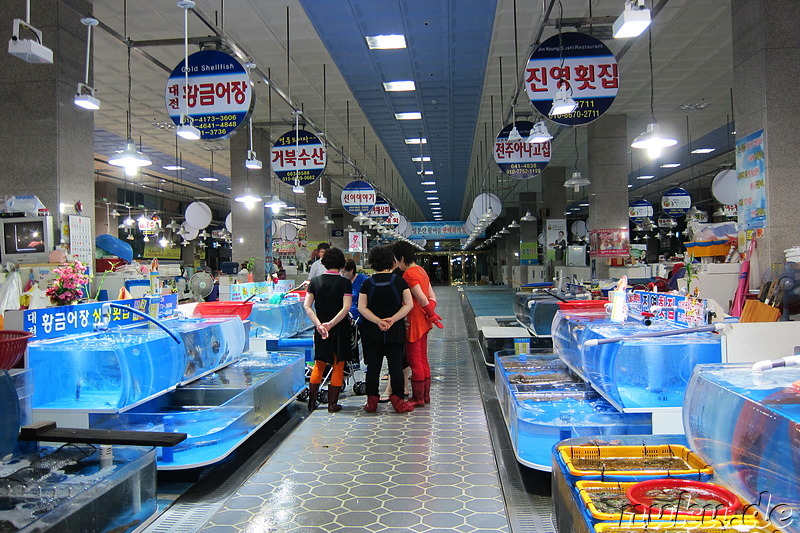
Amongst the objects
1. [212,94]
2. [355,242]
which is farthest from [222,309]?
[355,242]

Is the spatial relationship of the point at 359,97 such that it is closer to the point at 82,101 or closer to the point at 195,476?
the point at 82,101

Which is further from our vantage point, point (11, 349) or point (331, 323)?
point (331, 323)

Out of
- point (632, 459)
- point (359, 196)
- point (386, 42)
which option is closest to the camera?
point (632, 459)

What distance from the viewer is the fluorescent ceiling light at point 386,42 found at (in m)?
9.95

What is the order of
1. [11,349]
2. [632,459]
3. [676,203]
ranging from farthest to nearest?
[676,203], [11,349], [632,459]

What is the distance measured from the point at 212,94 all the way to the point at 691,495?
6809mm

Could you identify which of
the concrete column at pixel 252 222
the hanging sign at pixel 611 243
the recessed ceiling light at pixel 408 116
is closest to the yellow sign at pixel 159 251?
the concrete column at pixel 252 222

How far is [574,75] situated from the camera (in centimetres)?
727

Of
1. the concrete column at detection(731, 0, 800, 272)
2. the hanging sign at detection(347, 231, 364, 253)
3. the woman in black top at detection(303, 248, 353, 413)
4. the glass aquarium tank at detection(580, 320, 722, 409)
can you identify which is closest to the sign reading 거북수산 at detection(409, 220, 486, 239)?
the hanging sign at detection(347, 231, 364, 253)

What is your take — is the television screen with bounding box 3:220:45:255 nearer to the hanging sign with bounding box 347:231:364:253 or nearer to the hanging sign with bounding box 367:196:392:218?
the hanging sign with bounding box 367:196:392:218

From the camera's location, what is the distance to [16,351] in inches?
120

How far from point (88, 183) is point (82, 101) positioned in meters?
1.48

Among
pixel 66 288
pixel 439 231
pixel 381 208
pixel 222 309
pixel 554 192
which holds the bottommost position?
pixel 222 309

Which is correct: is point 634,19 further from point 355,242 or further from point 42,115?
point 355,242
